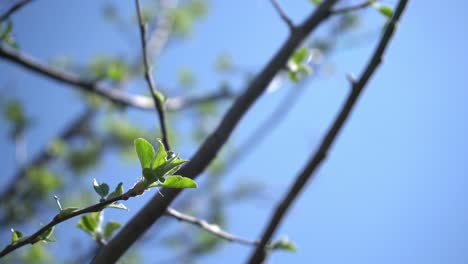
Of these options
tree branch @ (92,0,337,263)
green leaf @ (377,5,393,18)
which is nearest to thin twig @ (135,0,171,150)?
tree branch @ (92,0,337,263)

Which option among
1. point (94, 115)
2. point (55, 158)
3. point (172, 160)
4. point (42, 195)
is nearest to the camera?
point (172, 160)

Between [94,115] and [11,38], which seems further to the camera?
[94,115]

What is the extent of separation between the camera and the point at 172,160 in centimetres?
66

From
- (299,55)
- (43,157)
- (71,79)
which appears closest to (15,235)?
(299,55)

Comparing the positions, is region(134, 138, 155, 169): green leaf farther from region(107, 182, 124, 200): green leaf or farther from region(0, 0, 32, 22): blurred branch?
region(0, 0, 32, 22): blurred branch

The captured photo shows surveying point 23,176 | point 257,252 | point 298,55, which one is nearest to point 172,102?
point 298,55

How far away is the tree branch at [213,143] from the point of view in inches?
33.8

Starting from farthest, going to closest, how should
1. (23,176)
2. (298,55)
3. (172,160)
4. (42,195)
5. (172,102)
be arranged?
(23,176) < (42,195) < (172,102) < (298,55) < (172,160)

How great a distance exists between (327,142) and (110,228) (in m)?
0.58

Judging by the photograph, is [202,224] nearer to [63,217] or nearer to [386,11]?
[63,217]

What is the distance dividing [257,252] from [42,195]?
506 cm

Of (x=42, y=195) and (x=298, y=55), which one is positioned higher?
(x=298, y=55)

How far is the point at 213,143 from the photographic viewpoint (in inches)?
40.4

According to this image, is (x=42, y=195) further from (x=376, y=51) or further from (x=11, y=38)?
(x=376, y=51)
